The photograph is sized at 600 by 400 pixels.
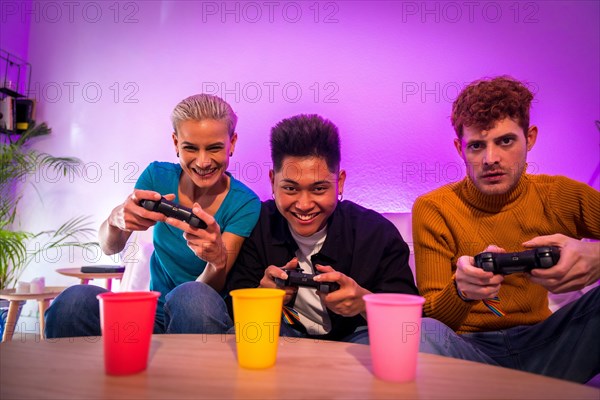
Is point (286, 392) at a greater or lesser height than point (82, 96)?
lesser

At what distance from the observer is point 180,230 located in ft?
4.75

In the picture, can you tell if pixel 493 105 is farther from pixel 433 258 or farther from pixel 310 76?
pixel 310 76

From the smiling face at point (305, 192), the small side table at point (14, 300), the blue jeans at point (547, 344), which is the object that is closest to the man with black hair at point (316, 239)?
the smiling face at point (305, 192)

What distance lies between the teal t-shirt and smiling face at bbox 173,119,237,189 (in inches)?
3.6

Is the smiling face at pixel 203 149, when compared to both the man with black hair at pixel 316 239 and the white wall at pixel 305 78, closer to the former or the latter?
the man with black hair at pixel 316 239

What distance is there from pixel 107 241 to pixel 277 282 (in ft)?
2.21

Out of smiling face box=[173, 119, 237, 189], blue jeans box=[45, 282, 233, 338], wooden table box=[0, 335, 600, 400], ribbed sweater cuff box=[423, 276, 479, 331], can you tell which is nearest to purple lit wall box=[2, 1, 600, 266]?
smiling face box=[173, 119, 237, 189]

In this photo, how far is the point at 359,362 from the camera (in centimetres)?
74

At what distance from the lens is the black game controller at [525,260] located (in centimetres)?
87

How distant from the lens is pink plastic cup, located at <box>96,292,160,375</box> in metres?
0.67

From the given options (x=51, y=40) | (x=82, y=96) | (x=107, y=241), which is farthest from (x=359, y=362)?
(x=51, y=40)

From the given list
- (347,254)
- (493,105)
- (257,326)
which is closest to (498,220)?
(493,105)

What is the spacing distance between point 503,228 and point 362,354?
0.71 metres

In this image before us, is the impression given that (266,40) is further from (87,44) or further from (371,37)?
(87,44)
